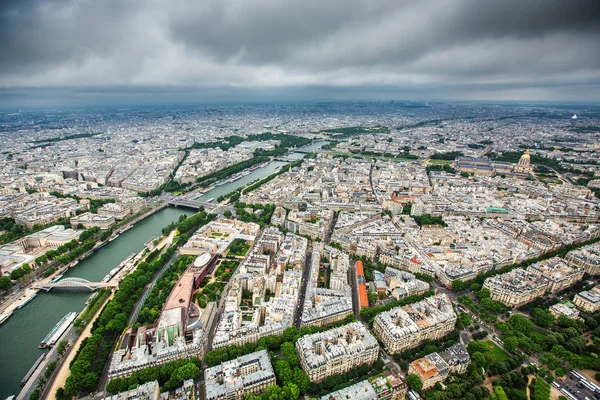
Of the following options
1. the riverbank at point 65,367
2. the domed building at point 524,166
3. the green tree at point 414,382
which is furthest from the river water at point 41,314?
the domed building at point 524,166

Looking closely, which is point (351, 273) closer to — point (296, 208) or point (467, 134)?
point (296, 208)

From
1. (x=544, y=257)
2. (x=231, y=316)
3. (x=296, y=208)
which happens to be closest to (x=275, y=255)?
(x=231, y=316)

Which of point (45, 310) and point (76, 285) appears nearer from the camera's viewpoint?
point (45, 310)

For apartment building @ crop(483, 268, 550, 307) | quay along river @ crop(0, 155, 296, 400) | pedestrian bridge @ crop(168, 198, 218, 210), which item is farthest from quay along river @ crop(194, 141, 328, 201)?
apartment building @ crop(483, 268, 550, 307)

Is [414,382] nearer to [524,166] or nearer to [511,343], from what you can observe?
[511,343]

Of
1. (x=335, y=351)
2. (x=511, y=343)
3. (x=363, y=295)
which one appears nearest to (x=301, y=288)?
(x=363, y=295)
